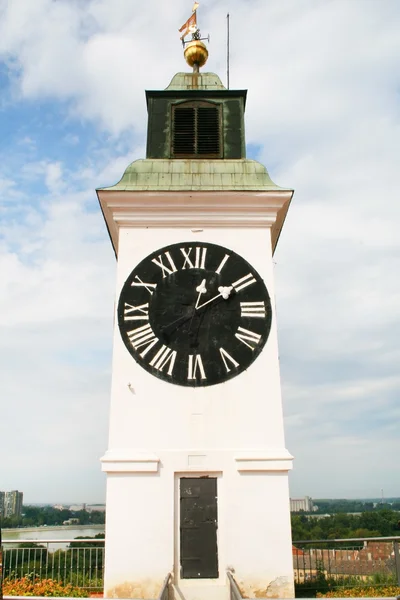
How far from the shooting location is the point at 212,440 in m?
8.90

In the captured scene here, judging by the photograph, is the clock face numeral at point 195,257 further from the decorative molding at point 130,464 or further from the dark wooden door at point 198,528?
the dark wooden door at point 198,528

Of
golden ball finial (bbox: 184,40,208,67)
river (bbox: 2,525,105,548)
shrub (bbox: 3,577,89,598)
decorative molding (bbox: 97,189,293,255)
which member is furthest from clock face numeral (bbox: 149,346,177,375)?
golden ball finial (bbox: 184,40,208,67)

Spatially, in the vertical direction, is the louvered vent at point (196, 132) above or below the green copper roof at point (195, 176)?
above

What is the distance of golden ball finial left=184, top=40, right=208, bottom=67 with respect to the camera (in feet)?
42.5

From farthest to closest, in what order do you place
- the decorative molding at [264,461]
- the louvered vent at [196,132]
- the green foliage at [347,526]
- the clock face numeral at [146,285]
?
the green foliage at [347,526] → the louvered vent at [196,132] → the clock face numeral at [146,285] → the decorative molding at [264,461]

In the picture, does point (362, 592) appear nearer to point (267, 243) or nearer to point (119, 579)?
point (119, 579)

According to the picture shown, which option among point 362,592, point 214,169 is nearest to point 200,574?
point 362,592

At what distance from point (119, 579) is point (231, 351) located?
11.9 ft

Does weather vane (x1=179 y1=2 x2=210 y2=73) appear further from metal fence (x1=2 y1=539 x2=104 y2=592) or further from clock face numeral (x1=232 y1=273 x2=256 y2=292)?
metal fence (x1=2 y1=539 x2=104 y2=592)

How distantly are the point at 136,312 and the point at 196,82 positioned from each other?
17.5ft

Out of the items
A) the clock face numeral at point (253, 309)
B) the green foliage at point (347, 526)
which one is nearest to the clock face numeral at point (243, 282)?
the clock face numeral at point (253, 309)

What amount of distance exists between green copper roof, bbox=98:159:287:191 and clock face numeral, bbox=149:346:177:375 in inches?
113

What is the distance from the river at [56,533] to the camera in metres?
10.3

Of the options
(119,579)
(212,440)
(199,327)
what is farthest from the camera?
(199,327)
